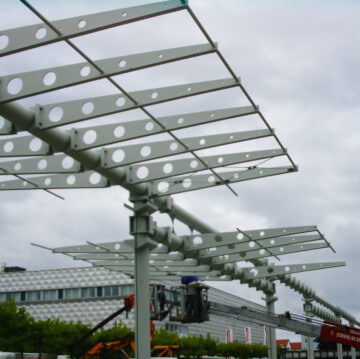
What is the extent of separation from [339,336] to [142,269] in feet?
21.1

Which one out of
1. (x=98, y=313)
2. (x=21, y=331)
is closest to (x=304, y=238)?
(x=21, y=331)

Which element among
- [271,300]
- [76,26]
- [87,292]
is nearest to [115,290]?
[87,292]

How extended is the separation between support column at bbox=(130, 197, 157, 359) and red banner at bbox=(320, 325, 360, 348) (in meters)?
5.29

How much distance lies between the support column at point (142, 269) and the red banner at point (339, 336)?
529cm

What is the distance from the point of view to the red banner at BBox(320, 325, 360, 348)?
20406mm

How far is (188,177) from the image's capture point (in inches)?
864

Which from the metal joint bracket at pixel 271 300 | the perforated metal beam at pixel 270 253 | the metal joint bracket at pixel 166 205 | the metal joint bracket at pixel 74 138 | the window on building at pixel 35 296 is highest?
the window on building at pixel 35 296

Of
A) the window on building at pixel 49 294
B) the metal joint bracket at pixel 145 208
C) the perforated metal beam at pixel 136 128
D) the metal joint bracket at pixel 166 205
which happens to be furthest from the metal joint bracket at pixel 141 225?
the window on building at pixel 49 294

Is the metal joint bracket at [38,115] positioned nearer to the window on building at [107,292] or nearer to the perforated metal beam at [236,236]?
the perforated metal beam at [236,236]

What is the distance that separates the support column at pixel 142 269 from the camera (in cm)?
1950

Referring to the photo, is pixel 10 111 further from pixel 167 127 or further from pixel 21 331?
pixel 21 331

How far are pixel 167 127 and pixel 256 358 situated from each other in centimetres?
6698

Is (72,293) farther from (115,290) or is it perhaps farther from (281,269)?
(281,269)

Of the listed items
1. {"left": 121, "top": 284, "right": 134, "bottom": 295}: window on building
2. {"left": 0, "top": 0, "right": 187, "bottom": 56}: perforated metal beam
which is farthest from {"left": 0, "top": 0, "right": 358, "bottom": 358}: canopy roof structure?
{"left": 121, "top": 284, "right": 134, "bottom": 295}: window on building
